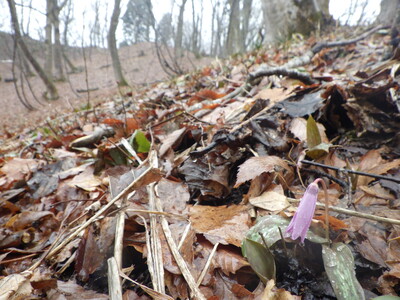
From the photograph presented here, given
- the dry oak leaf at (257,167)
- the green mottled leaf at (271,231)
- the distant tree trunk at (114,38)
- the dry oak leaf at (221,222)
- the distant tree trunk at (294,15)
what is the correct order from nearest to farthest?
the green mottled leaf at (271,231) → the dry oak leaf at (221,222) → the dry oak leaf at (257,167) → the distant tree trunk at (294,15) → the distant tree trunk at (114,38)

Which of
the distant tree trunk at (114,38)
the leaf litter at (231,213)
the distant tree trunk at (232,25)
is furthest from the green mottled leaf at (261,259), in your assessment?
the distant tree trunk at (114,38)

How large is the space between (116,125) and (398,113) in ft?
6.00

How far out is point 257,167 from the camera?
3.00 ft

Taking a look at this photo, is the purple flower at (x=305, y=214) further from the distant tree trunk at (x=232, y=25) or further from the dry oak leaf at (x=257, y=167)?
the distant tree trunk at (x=232, y=25)

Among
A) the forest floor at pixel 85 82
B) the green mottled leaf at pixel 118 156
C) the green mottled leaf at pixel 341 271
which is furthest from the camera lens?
the forest floor at pixel 85 82

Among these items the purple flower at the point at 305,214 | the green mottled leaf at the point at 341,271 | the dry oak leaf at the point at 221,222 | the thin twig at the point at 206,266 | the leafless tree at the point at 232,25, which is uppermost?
the leafless tree at the point at 232,25

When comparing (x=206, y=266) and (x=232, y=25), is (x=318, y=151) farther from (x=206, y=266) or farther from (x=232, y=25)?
(x=232, y=25)

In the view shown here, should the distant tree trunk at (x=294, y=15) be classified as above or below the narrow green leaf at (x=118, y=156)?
above

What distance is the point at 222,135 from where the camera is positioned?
3.79 feet

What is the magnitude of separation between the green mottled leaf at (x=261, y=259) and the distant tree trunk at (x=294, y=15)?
7.09 m

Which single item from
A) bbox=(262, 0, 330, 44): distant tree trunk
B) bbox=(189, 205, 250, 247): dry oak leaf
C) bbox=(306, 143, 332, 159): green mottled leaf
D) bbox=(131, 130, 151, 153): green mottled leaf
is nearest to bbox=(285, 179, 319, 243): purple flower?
bbox=(189, 205, 250, 247): dry oak leaf

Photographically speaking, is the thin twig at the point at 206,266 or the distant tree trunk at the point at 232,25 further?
the distant tree trunk at the point at 232,25

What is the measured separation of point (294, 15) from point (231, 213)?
24.1 ft

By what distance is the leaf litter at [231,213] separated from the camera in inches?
25.6
